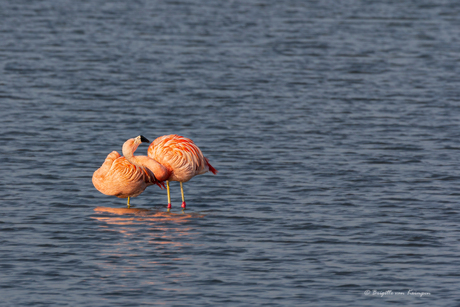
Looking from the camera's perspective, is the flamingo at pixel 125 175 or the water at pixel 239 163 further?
the flamingo at pixel 125 175

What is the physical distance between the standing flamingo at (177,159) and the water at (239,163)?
0.63m

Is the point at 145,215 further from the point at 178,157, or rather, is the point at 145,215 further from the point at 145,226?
the point at 178,157

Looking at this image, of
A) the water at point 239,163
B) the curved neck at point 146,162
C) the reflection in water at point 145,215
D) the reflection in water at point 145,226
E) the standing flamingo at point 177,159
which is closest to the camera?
the water at point 239,163

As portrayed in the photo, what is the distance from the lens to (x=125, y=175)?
48.4 ft

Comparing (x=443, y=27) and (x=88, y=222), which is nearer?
(x=88, y=222)

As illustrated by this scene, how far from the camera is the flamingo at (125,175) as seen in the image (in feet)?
48.4

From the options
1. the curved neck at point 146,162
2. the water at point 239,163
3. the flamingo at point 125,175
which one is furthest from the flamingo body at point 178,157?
the water at point 239,163

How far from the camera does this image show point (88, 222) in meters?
14.4

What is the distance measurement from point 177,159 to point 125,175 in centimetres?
102

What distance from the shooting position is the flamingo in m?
14.8

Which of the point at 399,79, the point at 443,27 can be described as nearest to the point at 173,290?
the point at 399,79

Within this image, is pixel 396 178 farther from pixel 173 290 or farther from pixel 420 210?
pixel 173 290

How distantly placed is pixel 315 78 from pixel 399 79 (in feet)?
8.87

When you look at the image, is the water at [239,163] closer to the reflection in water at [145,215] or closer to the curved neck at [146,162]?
the reflection in water at [145,215]
